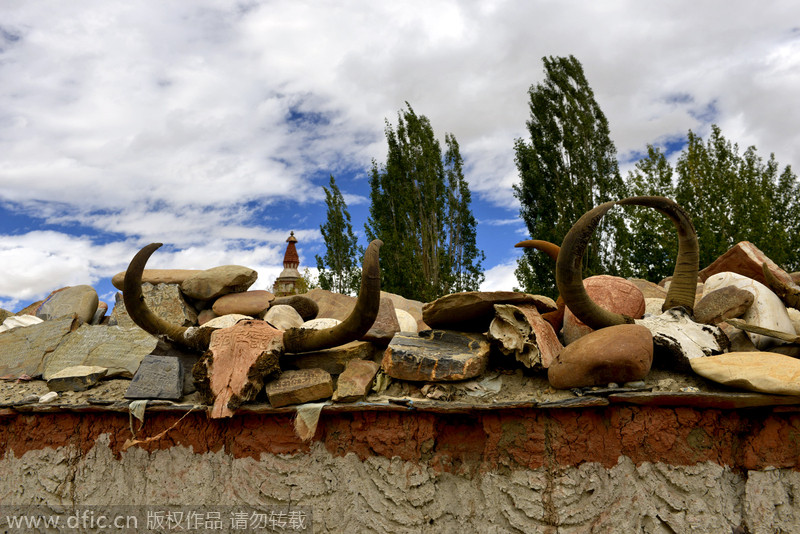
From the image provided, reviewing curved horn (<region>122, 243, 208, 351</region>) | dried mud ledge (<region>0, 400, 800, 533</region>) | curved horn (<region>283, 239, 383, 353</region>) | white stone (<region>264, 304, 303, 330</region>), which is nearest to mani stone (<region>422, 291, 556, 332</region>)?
curved horn (<region>283, 239, 383, 353</region>)

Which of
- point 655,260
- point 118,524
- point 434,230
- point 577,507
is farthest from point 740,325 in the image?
point 434,230

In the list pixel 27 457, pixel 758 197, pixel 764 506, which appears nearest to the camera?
pixel 764 506

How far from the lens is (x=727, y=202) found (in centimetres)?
1586

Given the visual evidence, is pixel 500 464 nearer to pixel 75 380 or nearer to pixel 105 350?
pixel 75 380

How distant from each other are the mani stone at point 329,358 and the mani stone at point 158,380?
0.84 meters

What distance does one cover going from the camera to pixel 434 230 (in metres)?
17.1

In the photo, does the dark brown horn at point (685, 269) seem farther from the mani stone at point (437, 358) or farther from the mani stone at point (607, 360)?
the mani stone at point (437, 358)

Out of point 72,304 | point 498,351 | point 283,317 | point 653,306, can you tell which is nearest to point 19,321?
point 72,304

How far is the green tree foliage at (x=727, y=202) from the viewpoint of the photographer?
14.6 metres

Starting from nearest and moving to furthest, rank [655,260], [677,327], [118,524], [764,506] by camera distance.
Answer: [764,506], [677,327], [118,524], [655,260]

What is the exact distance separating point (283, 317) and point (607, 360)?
116 inches

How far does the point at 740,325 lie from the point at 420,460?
7.35ft

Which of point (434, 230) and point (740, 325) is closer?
point (740, 325)

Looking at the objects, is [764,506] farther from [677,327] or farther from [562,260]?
[562,260]
